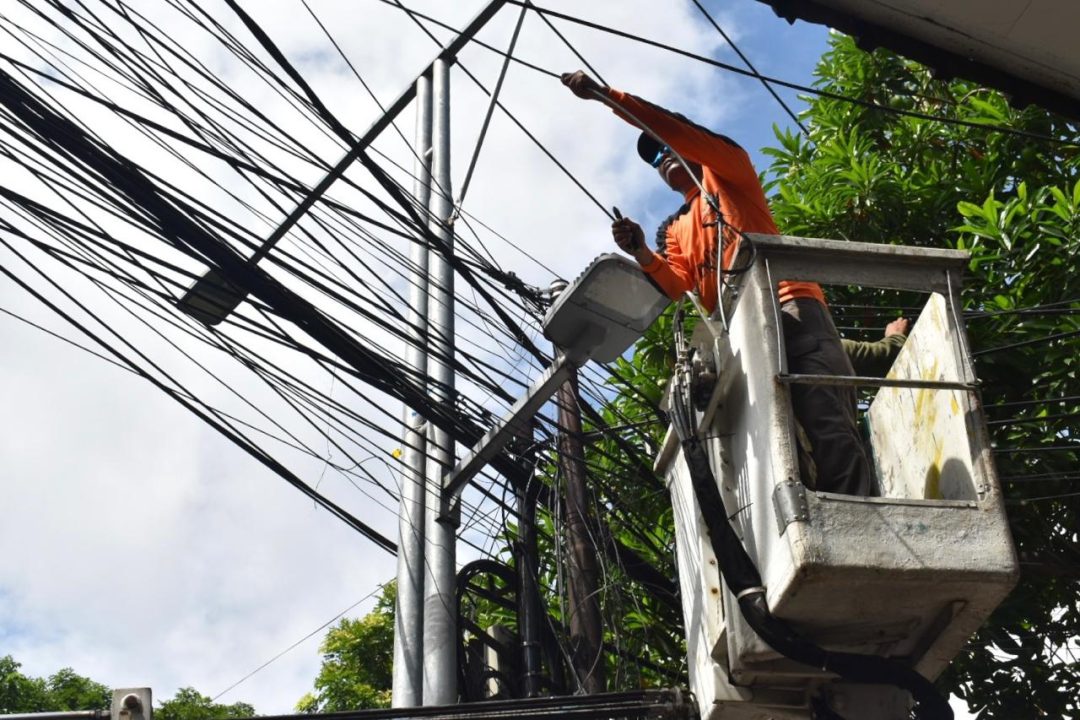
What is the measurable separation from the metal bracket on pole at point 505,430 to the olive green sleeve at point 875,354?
1.14 m

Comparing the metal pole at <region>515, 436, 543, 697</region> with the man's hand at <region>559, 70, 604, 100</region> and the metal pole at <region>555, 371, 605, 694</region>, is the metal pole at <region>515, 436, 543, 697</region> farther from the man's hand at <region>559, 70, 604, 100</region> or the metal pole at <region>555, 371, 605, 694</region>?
the man's hand at <region>559, 70, 604, 100</region>

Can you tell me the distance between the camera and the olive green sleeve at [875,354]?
565cm

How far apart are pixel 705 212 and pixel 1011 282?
2.51 meters

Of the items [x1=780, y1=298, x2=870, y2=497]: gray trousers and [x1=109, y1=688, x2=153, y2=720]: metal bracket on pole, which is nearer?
[x1=109, y1=688, x2=153, y2=720]: metal bracket on pole

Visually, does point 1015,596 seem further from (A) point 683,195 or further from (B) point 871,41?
(B) point 871,41

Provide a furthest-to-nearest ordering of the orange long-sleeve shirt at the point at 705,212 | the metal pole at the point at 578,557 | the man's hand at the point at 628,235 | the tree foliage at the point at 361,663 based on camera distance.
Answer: the tree foliage at the point at 361,663, the metal pole at the point at 578,557, the man's hand at the point at 628,235, the orange long-sleeve shirt at the point at 705,212

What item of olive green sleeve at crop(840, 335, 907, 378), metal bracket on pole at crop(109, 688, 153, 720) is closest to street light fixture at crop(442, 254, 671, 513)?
olive green sleeve at crop(840, 335, 907, 378)

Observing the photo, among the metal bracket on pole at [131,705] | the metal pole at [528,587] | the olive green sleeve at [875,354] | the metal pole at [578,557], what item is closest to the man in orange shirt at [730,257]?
the olive green sleeve at [875,354]

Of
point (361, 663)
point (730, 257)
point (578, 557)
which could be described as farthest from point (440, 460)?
point (361, 663)

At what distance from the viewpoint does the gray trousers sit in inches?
174

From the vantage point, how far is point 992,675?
7.07 m

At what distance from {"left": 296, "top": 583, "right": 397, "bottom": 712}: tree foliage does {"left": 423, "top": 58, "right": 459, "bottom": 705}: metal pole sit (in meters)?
5.61

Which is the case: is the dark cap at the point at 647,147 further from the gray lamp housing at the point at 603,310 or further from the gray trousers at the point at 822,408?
the gray trousers at the point at 822,408

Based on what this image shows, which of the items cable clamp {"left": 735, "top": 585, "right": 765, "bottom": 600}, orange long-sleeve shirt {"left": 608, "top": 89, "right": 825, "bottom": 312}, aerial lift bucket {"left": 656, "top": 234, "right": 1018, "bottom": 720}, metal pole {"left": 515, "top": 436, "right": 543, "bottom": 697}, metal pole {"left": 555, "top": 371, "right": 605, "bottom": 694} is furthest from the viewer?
metal pole {"left": 515, "top": 436, "right": 543, "bottom": 697}
